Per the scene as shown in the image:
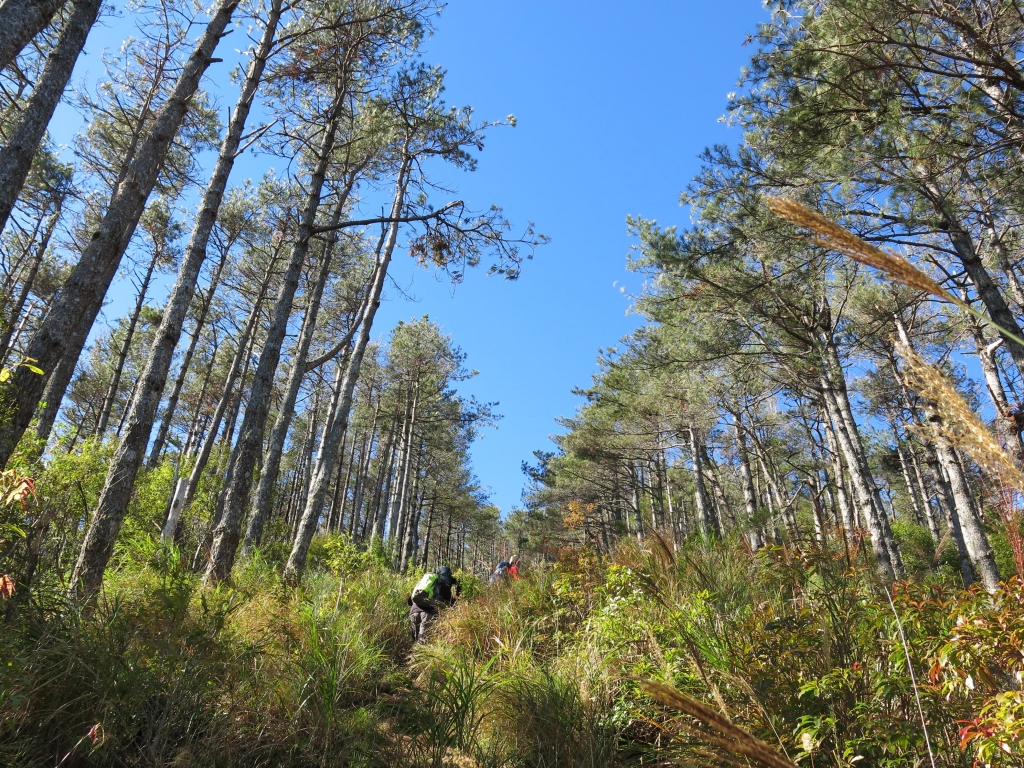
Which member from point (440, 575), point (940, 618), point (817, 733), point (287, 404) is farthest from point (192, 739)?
point (287, 404)

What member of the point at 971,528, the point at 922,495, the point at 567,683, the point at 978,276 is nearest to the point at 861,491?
the point at 971,528

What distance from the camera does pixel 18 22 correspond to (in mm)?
3908

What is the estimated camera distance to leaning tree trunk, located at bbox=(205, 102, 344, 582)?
663cm

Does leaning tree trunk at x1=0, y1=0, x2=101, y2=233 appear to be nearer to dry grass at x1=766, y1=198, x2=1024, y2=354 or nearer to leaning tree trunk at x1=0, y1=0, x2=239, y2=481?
leaning tree trunk at x1=0, y1=0, x2=239, y2=481

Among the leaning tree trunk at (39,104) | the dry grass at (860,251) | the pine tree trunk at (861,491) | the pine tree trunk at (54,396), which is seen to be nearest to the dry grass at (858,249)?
the dry grass at (860,251)

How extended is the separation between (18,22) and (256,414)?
4728 millimetres

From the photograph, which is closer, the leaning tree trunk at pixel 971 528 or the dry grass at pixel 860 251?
the dry grass at pixel 860 251

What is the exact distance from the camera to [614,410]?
19984 mm

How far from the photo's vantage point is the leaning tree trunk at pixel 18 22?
385 cm

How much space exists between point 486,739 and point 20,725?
2495mm

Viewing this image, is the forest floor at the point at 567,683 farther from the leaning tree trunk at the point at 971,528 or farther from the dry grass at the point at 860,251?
the leaning tree trunk at the point at 971,528

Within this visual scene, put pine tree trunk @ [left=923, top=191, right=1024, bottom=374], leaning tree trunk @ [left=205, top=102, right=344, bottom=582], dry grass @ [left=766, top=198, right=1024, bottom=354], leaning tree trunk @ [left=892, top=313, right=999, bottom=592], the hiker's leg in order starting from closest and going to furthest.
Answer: dry grass @ [left=766, top=198, right=1024, bottom=354] → pine tree trunk @ [left=923, top=191, right=1024, bottom=374] → the hiker's leg → leaning tree trunk @ [left=205, top=102, right=344, bottom=582] → leaning tree trunk @ [left=892, top=313, right=999, bottom=592]

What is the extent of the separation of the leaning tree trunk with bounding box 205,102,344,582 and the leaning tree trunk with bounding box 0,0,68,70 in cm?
413

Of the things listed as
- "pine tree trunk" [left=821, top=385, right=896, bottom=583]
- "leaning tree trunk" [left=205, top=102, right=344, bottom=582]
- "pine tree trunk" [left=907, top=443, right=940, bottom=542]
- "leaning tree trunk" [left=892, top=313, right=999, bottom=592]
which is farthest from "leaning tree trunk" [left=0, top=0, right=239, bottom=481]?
"pine tree trunk" [left=907, top=443, right=940, bottom=542]
